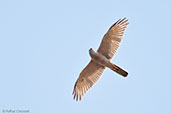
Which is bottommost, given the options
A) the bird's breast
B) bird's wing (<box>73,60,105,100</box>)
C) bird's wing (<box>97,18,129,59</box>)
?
bird's wing (<box>73,60,105,100</box>)

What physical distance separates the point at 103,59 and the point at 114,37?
1.17 m

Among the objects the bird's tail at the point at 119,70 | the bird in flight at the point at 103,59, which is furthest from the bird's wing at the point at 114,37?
the bird's tail at the point at 119,70

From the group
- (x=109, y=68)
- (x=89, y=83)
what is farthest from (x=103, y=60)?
(x=89, y=83)

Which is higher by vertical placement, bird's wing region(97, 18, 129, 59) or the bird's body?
bird's wing region(97, 18, 129, 59)

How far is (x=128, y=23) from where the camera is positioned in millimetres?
13258

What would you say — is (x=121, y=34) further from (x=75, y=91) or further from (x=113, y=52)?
(x=75, y=91)

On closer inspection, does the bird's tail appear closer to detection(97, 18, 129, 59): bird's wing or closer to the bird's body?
the bird's body

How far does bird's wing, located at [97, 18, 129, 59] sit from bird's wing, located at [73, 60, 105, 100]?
1.05 metres

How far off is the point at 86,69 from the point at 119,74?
1738 millimetres

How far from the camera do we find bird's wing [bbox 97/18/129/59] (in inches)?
515

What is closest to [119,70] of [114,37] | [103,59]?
[103,59]

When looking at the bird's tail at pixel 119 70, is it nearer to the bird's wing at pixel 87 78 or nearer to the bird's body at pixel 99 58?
the bird's body at pixel 99 58

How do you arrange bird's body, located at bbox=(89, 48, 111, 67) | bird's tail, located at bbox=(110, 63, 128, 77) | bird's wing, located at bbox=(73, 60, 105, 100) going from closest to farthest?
bird's tail, located at bbox=(110, 63, 128, 77)
bird's body, located at bbox=(89, 48, 111, 67)
bird's wing, located at bbox=(73, 60, 105, 100)

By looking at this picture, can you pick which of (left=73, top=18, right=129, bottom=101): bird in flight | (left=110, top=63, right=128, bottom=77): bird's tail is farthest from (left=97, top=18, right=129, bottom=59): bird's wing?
(left=110, top=63, right=128, bottom=77): bird's tail
